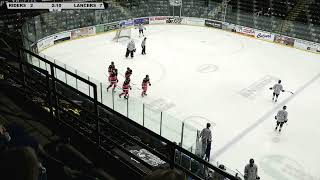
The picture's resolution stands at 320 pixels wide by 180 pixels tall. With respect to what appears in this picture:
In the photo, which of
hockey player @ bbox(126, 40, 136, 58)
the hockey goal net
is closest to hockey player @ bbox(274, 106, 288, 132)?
hockey player @ bbox(126, 40, 136, 58)

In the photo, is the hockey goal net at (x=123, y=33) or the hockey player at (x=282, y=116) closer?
the hockey player at (x=282, y=116)

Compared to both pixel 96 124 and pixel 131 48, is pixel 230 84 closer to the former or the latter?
pixel 131 48

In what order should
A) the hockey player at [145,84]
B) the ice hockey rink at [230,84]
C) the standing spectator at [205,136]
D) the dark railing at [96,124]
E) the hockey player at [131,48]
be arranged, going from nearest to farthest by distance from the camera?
1. the dark railing at [96,124]
2. the standing spectator at [205,136]
3. the ice hockey rink at [230,84]
4. the hockey player at [145,84]
5. the hockey player at [131,48]

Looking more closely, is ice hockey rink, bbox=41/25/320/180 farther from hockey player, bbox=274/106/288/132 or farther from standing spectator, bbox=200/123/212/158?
standing spectator, bbox=200/123/212/158

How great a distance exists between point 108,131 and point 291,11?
20.5m

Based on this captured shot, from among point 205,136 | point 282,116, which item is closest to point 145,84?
point 205,136

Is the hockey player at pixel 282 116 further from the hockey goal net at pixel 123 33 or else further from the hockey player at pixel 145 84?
the hockey goal net at pixel 123 33

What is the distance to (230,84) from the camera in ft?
56.4

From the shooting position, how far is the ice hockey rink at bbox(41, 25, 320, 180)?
12.0 meters

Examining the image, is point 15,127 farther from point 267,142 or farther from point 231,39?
point 231,39

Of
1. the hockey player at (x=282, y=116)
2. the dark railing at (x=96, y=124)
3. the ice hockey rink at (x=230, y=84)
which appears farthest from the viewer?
the hockey player at (x=282, y=116)

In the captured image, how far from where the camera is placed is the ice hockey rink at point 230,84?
39.2 ft

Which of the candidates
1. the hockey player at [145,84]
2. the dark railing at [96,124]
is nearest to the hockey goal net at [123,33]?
the hockey player at [145,84]

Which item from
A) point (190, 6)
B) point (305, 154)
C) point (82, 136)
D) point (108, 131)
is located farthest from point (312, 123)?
point (190, 6)
